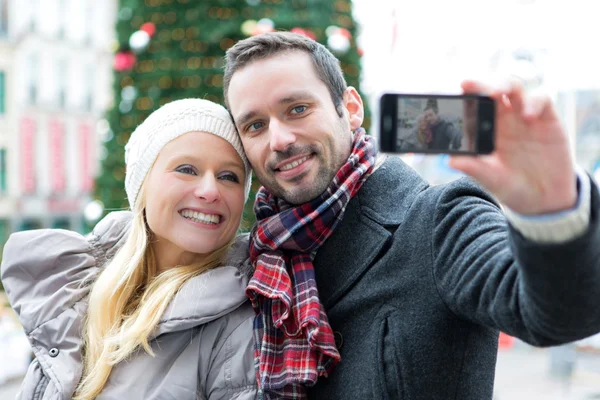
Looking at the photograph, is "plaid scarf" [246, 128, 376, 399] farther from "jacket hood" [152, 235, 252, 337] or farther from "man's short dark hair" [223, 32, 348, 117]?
"man's short dark hair" [223, 32, 348, 117]

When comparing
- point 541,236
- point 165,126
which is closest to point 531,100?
point 541,236

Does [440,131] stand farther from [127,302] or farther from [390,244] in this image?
[127,302]

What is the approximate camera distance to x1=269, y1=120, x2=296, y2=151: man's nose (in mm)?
1998

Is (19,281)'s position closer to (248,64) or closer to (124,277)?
(124,277)

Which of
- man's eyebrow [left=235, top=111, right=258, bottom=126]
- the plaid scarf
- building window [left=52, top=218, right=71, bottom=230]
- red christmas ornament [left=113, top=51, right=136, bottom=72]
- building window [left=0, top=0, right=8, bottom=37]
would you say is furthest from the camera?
building window [left=52, top=218, right=71, bottom=230]

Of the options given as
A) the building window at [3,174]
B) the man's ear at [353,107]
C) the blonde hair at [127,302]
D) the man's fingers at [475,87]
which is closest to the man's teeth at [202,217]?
the blonde hair at [127,302]

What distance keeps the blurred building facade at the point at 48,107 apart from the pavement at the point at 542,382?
13.4 metres

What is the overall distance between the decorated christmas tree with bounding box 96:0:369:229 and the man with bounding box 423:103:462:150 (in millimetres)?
3710

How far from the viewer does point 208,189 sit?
214 centimetres

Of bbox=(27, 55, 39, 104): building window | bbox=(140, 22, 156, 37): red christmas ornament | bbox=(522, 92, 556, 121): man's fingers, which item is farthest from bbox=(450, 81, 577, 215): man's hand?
bbox=(27, 55, 39, 104): building window

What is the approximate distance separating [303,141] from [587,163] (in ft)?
30.8

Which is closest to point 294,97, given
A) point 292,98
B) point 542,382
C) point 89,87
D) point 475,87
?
point 292,98

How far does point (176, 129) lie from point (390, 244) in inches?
34.8

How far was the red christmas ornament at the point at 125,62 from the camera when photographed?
546cm
